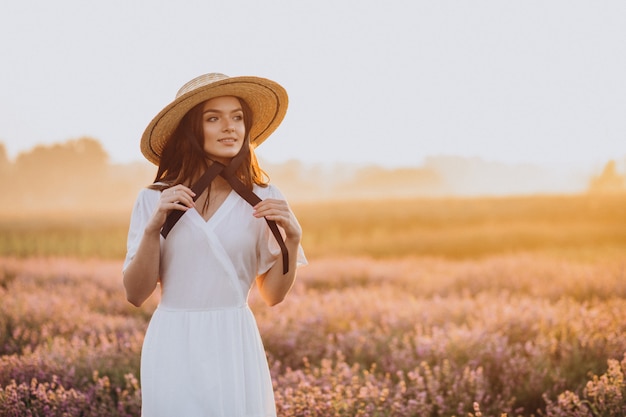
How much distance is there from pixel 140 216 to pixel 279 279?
589mm

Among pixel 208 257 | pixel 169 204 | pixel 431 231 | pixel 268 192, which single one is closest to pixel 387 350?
pixel 268 192

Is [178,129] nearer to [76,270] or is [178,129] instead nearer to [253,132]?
[253,132]

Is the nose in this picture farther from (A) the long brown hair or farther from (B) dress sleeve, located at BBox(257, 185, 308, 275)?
(B) dress sleeve, located at BBox(257, 185, 308, 275)

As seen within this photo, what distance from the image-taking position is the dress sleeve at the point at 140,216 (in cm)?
258

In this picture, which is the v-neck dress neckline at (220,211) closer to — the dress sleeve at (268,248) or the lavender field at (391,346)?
the dress sleeve at (268,248)

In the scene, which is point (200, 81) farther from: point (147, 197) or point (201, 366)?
point (201, 366)

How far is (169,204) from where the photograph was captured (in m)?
2.38

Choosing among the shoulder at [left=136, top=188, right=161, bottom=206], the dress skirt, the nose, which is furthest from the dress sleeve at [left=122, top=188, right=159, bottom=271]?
the nose

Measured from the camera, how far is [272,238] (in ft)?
8.76

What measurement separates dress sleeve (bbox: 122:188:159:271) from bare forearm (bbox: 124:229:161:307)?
0.20 feet

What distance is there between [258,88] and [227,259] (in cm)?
72

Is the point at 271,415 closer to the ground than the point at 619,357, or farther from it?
farther from it

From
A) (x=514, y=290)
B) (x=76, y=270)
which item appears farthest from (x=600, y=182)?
(x=76, y=270)

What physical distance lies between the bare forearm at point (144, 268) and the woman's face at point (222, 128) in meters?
0.42
